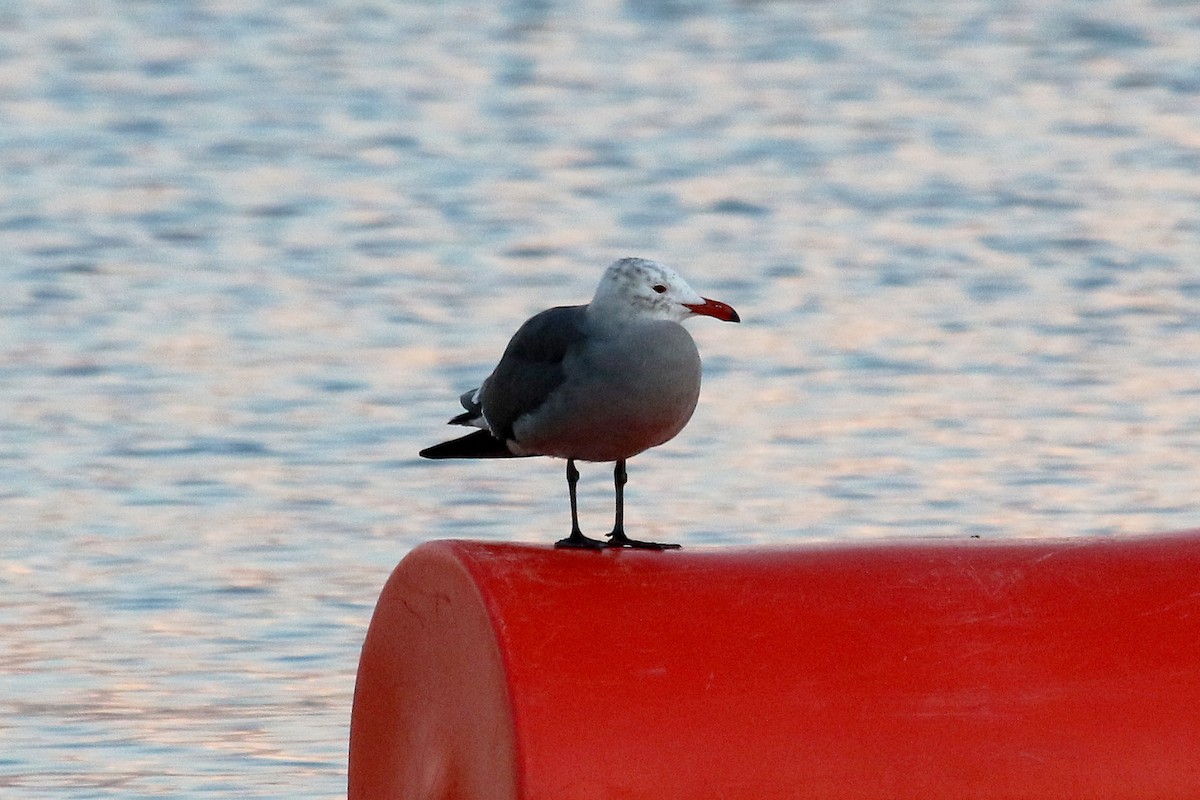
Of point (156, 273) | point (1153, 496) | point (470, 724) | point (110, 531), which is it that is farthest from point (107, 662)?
point (156, 273)

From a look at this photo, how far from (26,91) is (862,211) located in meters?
5.45

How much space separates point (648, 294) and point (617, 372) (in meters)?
0.16

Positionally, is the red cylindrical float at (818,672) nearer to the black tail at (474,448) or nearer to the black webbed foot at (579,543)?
the black webbed foot at (579,543)

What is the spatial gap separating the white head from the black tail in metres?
0.60

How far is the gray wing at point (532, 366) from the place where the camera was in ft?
16.2

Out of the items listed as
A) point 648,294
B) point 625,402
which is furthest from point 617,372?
point 648,294

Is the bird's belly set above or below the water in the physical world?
above

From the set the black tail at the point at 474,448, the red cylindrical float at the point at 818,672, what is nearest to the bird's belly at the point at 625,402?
the red cylindrical float at the point at 818,672

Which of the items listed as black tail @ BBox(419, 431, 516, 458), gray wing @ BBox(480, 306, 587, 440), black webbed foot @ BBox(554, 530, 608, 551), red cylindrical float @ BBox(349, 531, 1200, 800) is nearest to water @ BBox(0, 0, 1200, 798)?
black tail @ BBox(419, 431, 516, 458)

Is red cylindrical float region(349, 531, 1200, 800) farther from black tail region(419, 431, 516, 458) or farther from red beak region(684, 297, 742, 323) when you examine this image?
black tail region(419, 431, 516, 458)

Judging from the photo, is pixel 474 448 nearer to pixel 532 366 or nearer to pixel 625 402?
pixel 532 366

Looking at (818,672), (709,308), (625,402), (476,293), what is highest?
(709,308)

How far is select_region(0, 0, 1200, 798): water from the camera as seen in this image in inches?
295

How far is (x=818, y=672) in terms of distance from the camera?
14.2 feet
